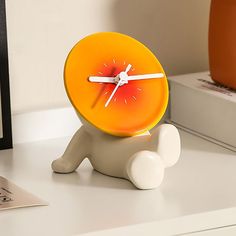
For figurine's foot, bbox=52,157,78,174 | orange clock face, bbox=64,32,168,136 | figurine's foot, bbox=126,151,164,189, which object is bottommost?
figurine's foot, bbox=52,157,78,174

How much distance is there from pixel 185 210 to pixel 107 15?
546 millimetres

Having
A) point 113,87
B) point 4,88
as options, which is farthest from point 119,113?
point 4,88

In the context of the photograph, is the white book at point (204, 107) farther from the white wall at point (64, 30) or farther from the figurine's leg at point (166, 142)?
the figurine's leg at point (166, 142)

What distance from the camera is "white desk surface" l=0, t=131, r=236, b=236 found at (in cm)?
100

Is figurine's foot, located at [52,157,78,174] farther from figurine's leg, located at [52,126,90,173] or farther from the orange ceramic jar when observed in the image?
the orange ceramic jar

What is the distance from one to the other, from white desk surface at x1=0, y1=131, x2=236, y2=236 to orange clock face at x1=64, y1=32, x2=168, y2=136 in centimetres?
10

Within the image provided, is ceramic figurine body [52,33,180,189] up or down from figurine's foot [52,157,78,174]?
up

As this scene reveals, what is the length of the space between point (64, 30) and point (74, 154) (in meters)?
0.32

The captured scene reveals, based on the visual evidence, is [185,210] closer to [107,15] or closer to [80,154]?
[80,154]

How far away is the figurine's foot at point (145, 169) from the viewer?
1.11 meters

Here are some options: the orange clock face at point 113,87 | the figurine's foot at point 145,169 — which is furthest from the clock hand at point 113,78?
the figurine's foot at point 145,169

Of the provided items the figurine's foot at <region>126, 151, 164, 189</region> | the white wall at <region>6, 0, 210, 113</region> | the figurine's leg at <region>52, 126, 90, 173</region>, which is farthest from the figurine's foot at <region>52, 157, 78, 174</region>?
the white wall at <region>6, 0, 210, 113</region>

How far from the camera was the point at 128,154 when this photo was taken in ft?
3.78

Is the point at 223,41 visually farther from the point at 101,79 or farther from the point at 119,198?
the point at 119,198
